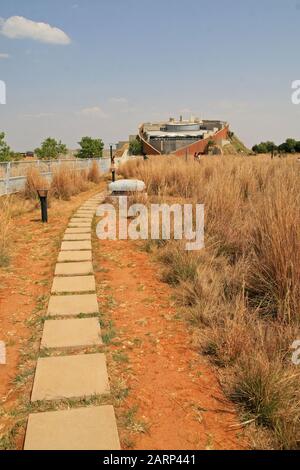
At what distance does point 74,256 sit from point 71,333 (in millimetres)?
2060

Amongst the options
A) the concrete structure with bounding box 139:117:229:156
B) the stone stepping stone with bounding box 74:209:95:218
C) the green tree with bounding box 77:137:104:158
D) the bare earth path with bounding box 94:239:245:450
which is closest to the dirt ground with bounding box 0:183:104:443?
the stone stepping stone with bounding box 74:209:95:218

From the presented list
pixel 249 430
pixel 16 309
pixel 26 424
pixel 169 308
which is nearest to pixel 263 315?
pixel 169 308

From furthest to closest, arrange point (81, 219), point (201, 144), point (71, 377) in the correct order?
1. point (201, 144)
2. point (81, 219)
3. point (71, 377)

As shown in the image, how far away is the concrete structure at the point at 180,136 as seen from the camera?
8019 centimetres

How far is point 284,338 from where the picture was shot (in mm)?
2432

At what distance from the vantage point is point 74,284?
Result: 3.82 meters

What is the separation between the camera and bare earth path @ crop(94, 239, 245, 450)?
6.05 feet

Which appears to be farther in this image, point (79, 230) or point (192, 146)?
point (192, 146)

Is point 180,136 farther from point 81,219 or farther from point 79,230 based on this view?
point 79,230

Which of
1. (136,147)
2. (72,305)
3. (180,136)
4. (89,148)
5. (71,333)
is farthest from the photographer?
(180,136)

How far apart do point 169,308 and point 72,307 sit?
0.92 m

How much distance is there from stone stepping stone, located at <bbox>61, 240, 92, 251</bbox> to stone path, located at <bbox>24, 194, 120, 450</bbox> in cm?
106

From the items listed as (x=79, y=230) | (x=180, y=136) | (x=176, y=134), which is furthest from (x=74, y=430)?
(x=176, y=134)

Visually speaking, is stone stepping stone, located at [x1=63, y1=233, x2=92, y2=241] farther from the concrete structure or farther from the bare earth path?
the concrete structure
